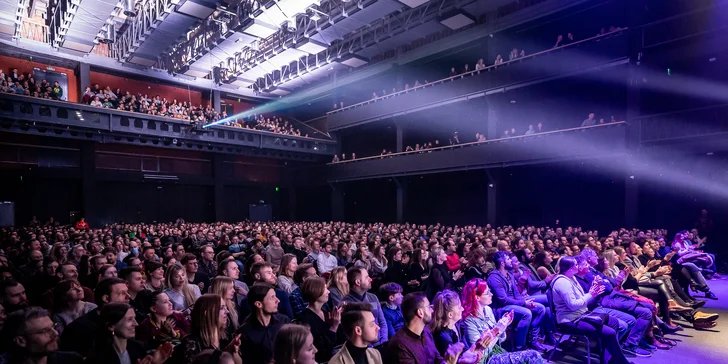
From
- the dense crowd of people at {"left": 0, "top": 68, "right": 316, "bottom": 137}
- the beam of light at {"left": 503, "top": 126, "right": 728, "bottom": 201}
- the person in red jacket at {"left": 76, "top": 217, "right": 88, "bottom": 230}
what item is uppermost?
the dense crowd of people at {"left": 0, "top": 68, "right": 316, "bottom": 137}

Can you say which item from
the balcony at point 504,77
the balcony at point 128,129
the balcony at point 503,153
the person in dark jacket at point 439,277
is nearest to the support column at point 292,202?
the balcony at point 128,129

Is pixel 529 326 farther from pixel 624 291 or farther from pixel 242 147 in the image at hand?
pixel 242 147

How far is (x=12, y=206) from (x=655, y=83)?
24822mm

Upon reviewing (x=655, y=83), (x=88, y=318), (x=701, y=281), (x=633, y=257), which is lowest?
(x=701, y=281)

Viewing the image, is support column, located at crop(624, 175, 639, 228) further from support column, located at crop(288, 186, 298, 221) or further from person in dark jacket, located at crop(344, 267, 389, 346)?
support column, located at crop(288, 186, 298, 221)

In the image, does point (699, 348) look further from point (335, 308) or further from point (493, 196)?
point (493, 196)

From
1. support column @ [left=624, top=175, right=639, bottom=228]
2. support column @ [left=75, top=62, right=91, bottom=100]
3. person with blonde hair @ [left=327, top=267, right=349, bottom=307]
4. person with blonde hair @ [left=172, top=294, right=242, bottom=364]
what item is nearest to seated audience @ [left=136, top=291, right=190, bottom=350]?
person with blonde hair @ [left=172, top=294, right=242, bottom=364]

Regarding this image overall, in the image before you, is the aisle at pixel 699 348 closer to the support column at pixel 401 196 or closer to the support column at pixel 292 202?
the support column at pixel 401 196

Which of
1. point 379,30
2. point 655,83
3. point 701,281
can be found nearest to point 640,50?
point 655,83

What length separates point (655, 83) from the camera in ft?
43.3

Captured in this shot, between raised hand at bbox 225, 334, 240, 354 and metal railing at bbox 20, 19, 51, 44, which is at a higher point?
metal railing at bbox 20, 19, 51, 44

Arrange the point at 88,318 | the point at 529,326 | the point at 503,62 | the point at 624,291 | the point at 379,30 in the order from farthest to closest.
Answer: the point at 379,30
the point at 503,62
the point at 624,291
the point at 529,326
the point at 88,318

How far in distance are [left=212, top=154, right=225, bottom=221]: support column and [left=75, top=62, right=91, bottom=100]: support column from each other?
6.82 m

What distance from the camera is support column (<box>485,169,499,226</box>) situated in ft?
54.5
